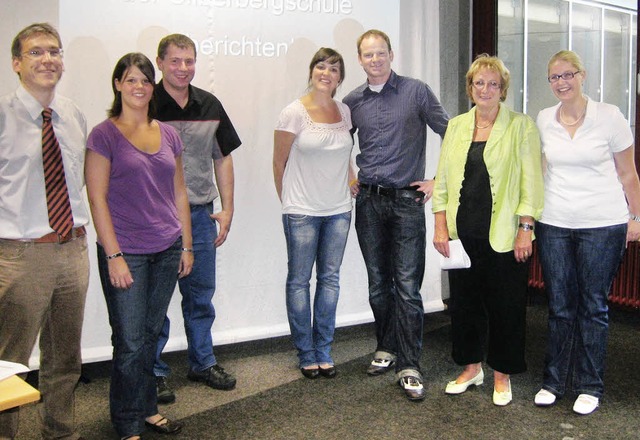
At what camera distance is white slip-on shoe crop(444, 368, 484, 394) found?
3016 mm

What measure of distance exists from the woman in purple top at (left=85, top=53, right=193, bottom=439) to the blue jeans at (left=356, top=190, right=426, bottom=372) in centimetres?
102

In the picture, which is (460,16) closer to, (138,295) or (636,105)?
(636,105)

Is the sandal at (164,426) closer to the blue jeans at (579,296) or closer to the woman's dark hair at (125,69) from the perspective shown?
the woman's dark hair at (125,69)

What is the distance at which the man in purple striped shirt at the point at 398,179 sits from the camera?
3.07 meters

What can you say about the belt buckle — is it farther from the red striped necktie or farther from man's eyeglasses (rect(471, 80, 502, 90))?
man's eyeglasses (rect(471, 80, 502, 90))

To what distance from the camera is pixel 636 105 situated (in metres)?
4.09

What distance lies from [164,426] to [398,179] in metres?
1.46

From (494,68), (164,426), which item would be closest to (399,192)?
(494,68)

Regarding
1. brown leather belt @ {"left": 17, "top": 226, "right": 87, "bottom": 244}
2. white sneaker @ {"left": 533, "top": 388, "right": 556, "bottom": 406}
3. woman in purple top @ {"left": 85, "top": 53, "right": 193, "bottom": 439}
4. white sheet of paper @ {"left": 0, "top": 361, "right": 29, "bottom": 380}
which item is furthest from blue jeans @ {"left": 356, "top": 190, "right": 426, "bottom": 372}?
white sheet of paper @ {"left": 0, "top": 361, "right": 29, "bottom": 380}

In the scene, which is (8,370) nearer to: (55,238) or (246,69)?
Result: (55,238)

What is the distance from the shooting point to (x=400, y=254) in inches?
122

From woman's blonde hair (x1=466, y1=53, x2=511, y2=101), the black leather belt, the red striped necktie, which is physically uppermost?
woman's blonde hair (x1=466, y1=53, x2=511, y2=101)

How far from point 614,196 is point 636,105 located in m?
1.71

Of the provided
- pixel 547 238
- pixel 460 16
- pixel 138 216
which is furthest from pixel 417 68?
pixel 138 216
